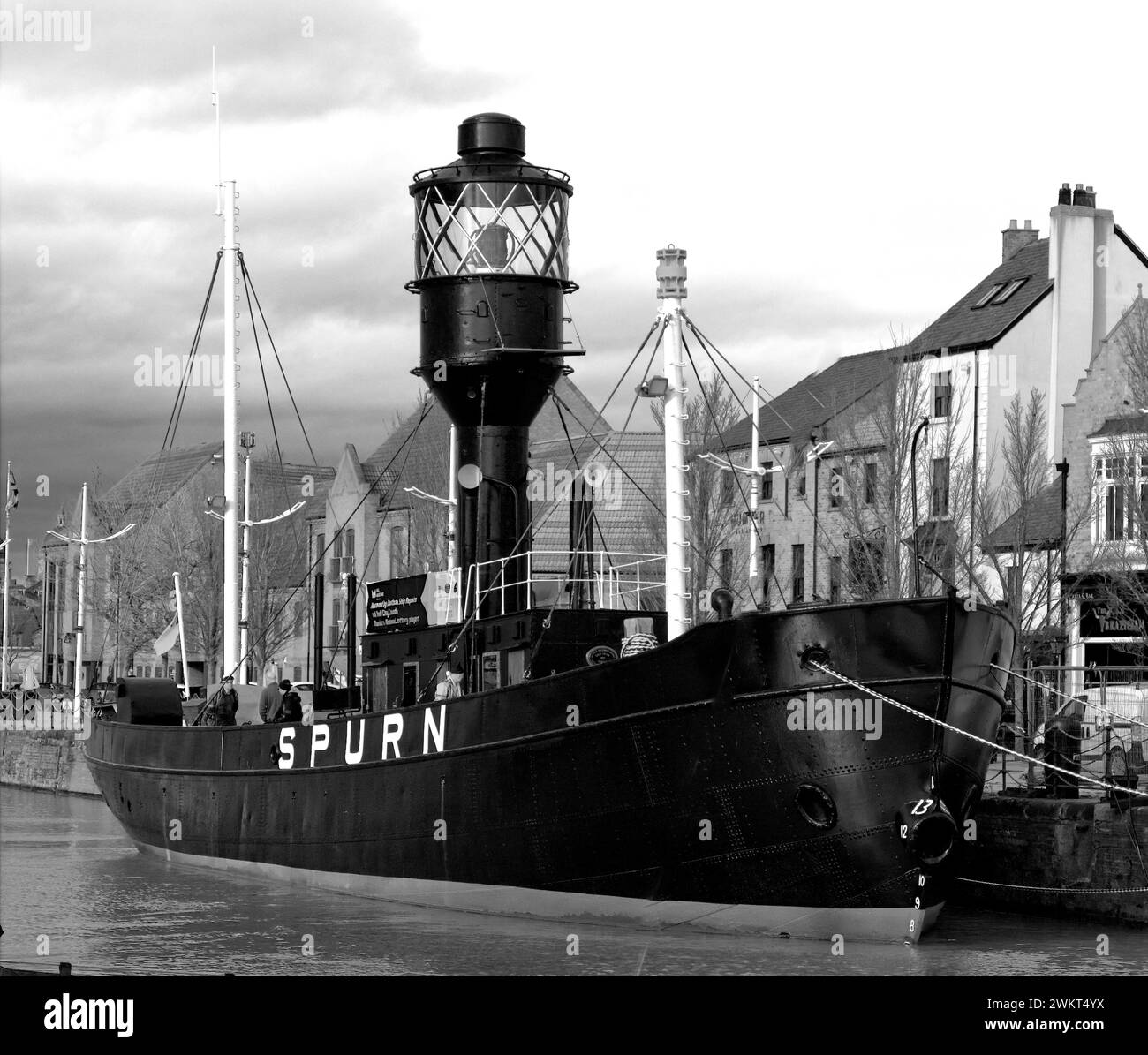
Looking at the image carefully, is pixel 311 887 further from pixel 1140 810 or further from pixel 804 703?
pixel 1140 810

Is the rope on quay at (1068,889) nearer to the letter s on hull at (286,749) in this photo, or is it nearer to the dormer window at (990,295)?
the letter s on hull at (286,749)

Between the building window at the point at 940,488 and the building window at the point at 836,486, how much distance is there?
2522 millimetres

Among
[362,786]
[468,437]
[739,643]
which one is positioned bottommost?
[362,786]

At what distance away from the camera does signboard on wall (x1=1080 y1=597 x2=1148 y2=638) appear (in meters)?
35.1

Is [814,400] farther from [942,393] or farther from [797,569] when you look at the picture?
[797,569]

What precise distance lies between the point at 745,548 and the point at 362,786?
3234cm

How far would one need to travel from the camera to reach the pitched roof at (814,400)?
175 ft

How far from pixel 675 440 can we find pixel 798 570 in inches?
1452

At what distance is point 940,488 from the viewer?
43.3 metres

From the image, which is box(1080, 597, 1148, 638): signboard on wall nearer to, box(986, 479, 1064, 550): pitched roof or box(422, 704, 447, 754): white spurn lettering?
box(986, 479, 1064, 550): pitched roof

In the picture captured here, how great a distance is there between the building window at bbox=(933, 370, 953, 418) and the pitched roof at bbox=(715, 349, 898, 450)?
6.37 feet

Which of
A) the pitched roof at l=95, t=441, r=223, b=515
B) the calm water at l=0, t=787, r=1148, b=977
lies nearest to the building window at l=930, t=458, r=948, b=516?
the calm water at l=0, t=787, r=1148, b=977

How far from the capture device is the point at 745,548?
53875 mm
